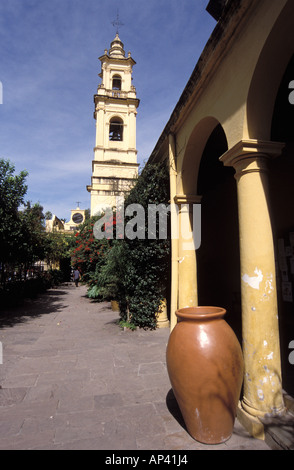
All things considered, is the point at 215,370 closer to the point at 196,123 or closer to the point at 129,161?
the point at 196,123

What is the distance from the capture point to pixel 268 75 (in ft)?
8.45

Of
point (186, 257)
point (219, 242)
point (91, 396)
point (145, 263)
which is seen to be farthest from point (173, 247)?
point (219, 242)

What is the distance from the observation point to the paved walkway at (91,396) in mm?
2340

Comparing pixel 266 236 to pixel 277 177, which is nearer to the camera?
pixel 266 236

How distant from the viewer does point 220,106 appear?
Answer: 10.6 ft

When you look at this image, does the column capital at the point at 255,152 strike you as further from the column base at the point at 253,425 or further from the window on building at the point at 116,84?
the window on building at the point at 116,84

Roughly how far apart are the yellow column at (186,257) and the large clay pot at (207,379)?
2182mm

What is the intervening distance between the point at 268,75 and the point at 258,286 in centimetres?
208

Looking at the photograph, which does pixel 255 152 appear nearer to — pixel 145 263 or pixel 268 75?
pixel 268 75

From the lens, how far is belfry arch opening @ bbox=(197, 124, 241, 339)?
6509 mm

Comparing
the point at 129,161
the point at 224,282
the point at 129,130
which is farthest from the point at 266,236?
the point at 129,130

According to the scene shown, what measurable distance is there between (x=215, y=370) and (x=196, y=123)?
3.38m
